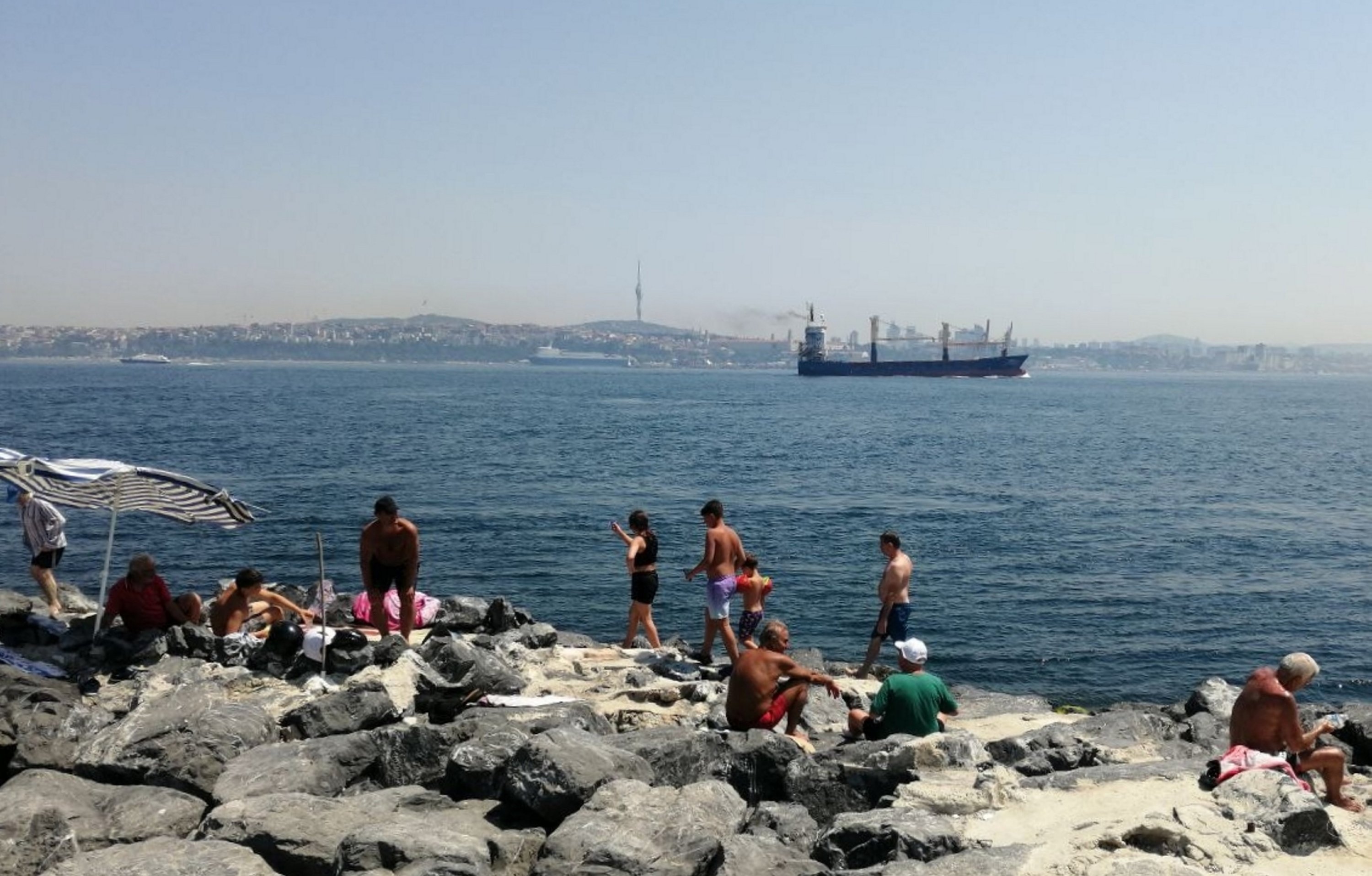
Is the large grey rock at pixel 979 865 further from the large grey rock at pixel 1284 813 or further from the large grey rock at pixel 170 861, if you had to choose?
the large grey rock at pixel 170 861

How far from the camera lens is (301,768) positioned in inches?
308

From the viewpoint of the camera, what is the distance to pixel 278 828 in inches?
267

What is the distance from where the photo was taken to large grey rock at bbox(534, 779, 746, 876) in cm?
632

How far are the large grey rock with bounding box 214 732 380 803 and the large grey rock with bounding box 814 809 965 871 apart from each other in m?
3.28

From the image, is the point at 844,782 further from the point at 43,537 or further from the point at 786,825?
the point at 43,537

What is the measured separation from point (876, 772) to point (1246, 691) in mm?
2702

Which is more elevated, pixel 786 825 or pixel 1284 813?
pixel 1284 813

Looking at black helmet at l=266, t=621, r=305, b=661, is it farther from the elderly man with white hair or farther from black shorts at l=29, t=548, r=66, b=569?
the elderly man with white hair

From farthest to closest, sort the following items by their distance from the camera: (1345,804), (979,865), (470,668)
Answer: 1. (470,668)
2. (1345,804)
3. (979,865)

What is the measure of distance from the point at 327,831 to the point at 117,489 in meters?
6.17

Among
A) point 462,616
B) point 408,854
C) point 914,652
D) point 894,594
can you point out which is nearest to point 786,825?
point 408,854

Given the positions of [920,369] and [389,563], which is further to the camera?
[920,369]

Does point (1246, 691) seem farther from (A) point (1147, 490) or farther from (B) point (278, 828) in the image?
(A) point (1147, 490)

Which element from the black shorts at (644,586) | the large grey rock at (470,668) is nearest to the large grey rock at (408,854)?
the large grey rock at (470,668)
